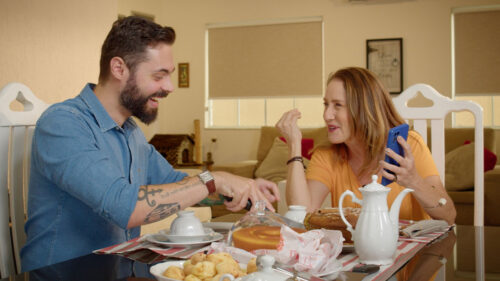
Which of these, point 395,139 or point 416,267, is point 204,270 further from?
point 395,139

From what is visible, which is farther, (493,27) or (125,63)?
(493,27)

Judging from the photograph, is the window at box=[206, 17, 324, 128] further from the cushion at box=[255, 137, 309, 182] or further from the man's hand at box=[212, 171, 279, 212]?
the man's hand at box=[212, 171, 279, 212]

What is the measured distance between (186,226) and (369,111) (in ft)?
3.13

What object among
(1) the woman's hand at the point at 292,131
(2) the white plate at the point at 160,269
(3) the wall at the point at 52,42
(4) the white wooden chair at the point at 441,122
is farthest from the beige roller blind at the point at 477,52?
(2) the white plate at the point at 160,269

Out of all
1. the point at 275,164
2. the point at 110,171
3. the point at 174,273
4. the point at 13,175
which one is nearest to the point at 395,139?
the point at 110,171

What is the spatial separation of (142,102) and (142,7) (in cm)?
563

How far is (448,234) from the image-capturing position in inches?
62.2

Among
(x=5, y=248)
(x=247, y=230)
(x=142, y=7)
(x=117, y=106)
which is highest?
(x=142, y=7)

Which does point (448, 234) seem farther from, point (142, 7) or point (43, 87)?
point (142, 7)

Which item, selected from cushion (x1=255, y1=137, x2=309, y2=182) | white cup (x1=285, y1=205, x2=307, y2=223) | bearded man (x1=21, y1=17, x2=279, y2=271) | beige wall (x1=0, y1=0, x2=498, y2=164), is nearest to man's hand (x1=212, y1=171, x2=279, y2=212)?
bearded man (x1=21, y1=17, x2=279, y2=271)

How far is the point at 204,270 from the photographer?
2.92 feet

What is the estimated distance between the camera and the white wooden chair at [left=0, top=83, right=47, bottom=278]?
5.16ft

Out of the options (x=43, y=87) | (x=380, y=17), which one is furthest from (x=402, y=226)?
(x=380, y=17)

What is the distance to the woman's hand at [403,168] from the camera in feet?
5.34
